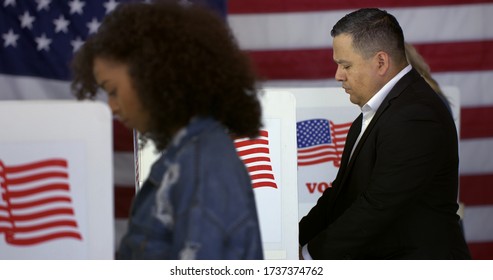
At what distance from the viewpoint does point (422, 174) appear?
2.37 metres

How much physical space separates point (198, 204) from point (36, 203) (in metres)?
0.58

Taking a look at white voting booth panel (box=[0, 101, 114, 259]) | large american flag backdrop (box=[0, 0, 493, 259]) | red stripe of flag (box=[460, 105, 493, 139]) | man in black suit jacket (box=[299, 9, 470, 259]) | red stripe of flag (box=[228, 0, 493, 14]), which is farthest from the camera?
red stripe of flag (box=[460, 105, 493, 139])

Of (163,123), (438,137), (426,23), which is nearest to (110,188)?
(163,123)

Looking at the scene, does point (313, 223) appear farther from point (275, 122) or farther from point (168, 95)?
point (168, 95)

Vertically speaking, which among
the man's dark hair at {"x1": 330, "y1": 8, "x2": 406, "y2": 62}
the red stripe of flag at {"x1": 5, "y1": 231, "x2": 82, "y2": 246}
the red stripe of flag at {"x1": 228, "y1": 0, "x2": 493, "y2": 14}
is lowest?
the red stripe of flag at {"x1": 5, "y1": 231, "x2": 82, "y2": 246}

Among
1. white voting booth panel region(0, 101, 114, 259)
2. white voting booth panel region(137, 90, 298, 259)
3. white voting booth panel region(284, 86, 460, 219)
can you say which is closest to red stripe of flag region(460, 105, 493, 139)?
white voting booth panel region(284, 86, 460, 219)

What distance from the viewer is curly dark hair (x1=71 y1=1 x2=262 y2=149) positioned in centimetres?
153

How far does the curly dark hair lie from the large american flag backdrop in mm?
2579

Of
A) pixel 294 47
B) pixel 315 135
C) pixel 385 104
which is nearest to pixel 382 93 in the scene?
pixel 385 104

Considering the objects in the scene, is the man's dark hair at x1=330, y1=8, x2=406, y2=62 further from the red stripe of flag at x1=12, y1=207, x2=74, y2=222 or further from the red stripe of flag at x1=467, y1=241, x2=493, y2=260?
the red stripe of flag at x1=467, y1=241, x2=493, y2=260

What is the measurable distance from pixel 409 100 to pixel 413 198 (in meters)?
0.29

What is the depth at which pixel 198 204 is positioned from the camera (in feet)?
4.71

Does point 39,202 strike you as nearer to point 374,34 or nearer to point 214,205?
point 214,205

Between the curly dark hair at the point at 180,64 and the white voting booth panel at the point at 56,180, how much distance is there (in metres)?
0.23
